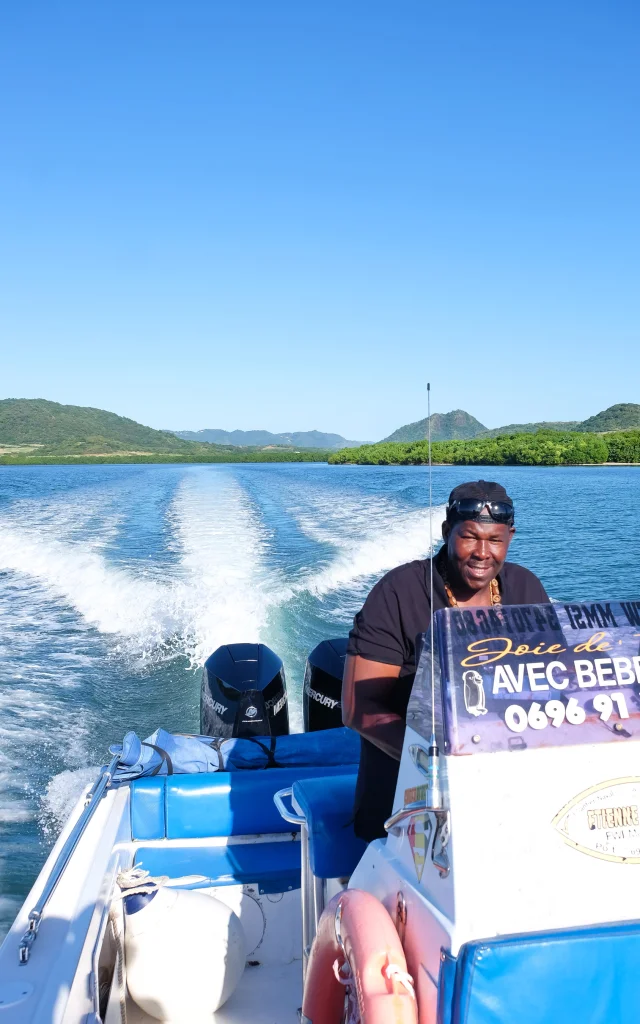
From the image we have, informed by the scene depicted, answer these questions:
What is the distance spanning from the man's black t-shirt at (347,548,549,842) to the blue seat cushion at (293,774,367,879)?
104 mm

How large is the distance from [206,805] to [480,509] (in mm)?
1921

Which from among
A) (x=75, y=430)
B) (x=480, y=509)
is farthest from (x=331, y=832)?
(x=75, y=430)

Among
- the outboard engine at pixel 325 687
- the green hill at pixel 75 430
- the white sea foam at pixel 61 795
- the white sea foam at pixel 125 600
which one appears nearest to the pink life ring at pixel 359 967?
the outboard engine at pixel 325 687

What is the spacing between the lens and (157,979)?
2672mm

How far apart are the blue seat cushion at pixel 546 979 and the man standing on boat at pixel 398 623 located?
2.13ft

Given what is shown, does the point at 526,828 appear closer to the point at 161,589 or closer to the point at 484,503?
the point at 484,503

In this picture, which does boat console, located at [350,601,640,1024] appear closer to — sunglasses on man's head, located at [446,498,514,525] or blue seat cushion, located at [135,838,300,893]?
sunglasses on man's head, located at [446,498,514,525]

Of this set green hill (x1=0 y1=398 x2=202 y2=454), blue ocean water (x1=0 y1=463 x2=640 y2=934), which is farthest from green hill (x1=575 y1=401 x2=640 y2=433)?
blue ocean water (x1=0 y1=463 x2=640 y2=934)

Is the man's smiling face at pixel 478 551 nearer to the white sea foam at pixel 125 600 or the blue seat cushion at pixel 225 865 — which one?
the blue seat cushion at pixel 225 865

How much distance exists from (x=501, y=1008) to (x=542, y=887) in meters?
0.21

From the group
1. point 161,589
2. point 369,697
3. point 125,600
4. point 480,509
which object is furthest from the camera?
point 161,589

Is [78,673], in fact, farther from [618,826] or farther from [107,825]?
[618,826]

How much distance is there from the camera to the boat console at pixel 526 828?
1431 millimetres

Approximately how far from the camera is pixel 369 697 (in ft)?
6.96
